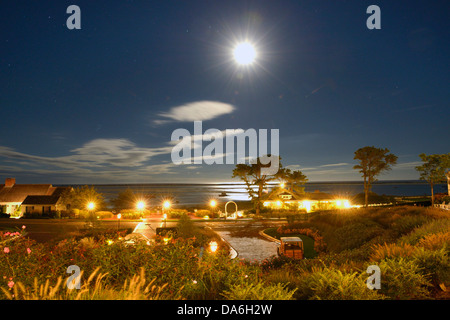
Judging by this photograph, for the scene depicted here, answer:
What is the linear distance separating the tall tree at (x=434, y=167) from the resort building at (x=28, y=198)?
201 feet

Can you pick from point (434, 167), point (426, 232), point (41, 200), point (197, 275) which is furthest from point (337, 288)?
point (41, 200)

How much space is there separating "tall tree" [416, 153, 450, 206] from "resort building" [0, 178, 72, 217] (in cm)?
6138

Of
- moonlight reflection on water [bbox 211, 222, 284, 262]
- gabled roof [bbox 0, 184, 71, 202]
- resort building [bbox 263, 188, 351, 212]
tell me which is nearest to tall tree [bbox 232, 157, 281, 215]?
resort building [bbox 263, 188, 351, 212]

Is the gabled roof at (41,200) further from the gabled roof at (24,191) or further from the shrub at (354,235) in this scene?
the shrub at (354,235)

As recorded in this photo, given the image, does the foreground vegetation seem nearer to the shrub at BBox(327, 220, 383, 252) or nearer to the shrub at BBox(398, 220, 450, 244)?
the shrub at BBox(398, 220, 450, 244)

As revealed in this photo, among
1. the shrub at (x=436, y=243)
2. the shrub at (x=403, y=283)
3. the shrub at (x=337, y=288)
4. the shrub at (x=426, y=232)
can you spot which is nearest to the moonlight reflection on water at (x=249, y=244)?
the shrub at (x=426, y=232)

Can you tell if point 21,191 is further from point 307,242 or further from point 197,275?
point 197,275

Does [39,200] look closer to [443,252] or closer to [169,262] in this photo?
[169,262]

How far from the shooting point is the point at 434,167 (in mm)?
41281

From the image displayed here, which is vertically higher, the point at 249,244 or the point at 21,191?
the point at 21,191

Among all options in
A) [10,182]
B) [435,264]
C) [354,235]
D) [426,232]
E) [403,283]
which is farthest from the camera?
[10,182]

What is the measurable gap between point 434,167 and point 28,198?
224 feet
